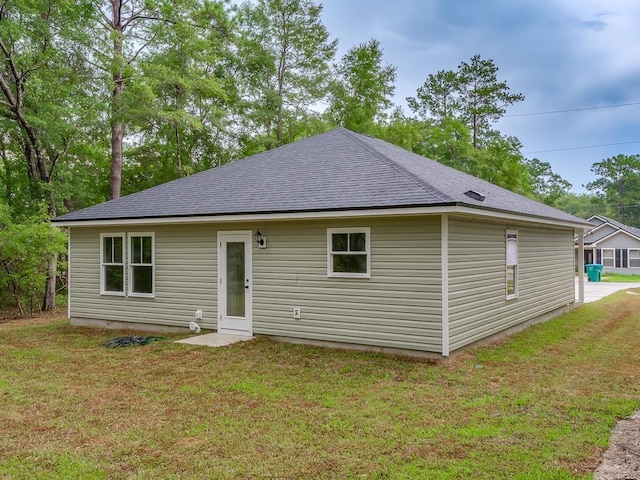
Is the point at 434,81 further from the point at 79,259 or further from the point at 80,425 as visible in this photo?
the point at 80,425

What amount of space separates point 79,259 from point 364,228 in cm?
670

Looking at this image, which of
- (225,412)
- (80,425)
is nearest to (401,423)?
(225,412)

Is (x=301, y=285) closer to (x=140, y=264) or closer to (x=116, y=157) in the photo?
(x=140, y=264)

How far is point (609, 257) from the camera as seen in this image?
2980cm

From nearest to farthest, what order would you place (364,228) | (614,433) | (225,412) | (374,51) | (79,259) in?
1. (614,433)
2. (225,412)
3. (364,228)
4. (79,259)
5. (374,51)

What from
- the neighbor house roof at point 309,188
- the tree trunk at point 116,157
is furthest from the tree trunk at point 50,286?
the neighbor house roof at point 309,188

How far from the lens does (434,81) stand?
29.1m

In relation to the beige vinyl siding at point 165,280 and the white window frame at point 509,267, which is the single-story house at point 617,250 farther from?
the beige vinyl siding at point 165,280

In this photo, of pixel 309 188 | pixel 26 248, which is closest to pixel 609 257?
pixel 309 188

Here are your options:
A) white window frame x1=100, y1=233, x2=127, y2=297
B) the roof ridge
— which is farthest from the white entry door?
the roof ridge

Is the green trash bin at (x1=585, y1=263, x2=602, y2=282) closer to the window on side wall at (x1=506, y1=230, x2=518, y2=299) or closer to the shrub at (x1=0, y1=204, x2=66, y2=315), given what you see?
the window on side wall at (x1=506, y1=230, x2=518, y2=299)

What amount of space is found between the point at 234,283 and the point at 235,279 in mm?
82

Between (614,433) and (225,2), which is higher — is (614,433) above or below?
below

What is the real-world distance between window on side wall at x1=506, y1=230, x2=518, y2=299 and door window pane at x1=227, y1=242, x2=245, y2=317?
4.99 m
